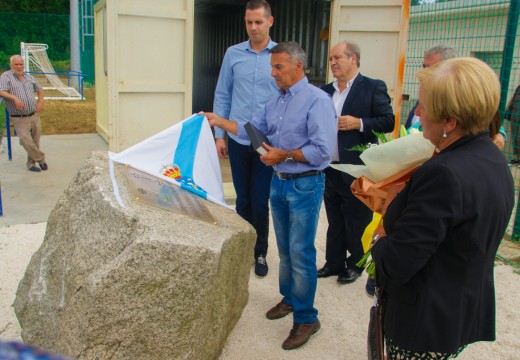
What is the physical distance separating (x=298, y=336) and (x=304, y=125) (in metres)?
1.36

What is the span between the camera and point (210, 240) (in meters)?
2.53

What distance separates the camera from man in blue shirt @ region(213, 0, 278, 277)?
4.03m

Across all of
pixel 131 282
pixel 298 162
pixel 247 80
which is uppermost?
pixel 247 80

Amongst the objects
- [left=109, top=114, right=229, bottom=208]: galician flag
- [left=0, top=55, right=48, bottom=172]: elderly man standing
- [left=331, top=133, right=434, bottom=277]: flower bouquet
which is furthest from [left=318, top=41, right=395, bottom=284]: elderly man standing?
[left=0, top=55, right=48, bottom=172]: elderly man standing

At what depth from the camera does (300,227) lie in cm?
312

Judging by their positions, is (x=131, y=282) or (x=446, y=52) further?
(x=446, y=52)

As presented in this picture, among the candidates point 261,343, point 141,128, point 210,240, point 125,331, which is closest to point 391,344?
point 210,240

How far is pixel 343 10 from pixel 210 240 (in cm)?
436

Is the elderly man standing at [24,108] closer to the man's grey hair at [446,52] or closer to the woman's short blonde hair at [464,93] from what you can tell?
the man's grey hair at [446,52]

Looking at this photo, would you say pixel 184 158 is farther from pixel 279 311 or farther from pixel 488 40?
pixel 488 40

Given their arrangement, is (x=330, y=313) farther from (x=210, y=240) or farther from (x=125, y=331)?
(x=125, y=331)

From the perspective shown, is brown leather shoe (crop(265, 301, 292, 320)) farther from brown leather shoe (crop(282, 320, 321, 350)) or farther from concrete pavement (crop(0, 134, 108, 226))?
concrete pavement (crop(0, 134, 108, 226))

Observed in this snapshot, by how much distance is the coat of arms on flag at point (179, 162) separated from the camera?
3193mm

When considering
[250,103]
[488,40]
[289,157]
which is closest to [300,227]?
[289,157]
